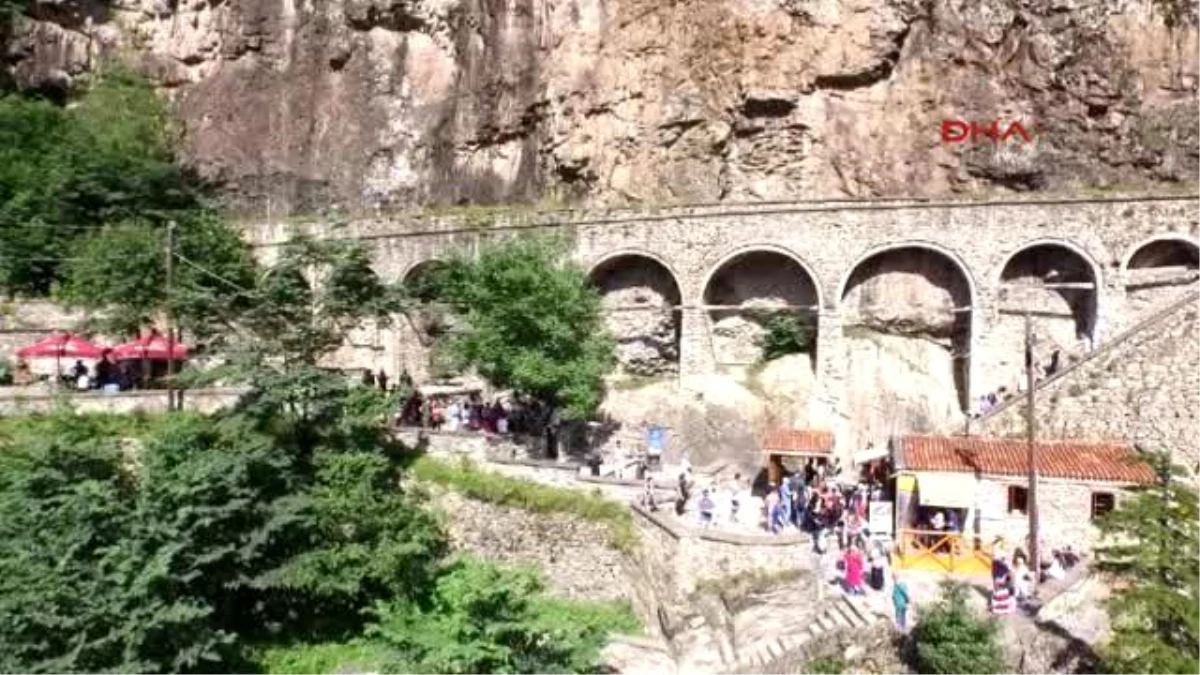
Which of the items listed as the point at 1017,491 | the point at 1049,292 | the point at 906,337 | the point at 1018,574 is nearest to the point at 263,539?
the point at 1018,574

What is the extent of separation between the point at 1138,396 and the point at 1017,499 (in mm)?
5119

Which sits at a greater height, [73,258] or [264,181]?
[264,181]

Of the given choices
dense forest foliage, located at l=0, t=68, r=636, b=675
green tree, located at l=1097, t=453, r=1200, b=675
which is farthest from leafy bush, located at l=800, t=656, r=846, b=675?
green tree, located at l=1097, t=453, r=1200, b=675

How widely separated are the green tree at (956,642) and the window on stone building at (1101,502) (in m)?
5.59

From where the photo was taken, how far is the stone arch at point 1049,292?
25.6 metres

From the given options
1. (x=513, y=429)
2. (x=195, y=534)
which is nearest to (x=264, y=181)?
(x=513, y=429)

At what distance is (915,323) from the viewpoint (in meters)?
26.8

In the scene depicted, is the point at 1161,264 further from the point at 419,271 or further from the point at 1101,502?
the point at 419,271

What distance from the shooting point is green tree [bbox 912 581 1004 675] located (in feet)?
45.1

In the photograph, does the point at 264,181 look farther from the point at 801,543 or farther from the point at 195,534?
the point at 801,543

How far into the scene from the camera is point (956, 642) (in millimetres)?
13883

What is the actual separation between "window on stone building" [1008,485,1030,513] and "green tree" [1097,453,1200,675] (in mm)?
5443

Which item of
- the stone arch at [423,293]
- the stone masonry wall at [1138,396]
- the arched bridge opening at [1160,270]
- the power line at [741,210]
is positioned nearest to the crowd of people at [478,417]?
the stone arch at [423,293]

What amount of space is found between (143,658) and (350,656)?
3789mm
